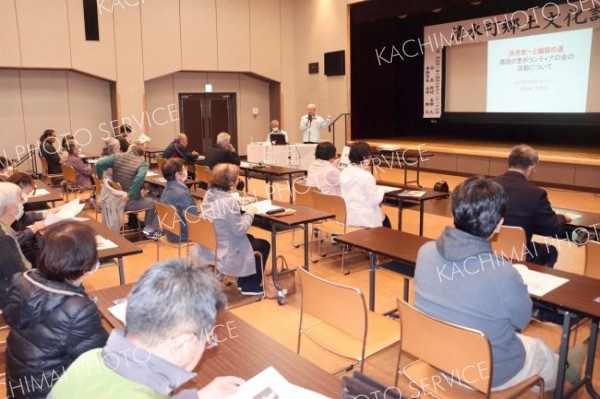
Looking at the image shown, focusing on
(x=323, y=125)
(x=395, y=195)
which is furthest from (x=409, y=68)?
(x=395, y=195)

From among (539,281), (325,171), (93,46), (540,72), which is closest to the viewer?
(539,281)

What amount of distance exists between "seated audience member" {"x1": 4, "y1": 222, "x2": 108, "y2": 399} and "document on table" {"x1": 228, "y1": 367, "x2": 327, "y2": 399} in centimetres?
58

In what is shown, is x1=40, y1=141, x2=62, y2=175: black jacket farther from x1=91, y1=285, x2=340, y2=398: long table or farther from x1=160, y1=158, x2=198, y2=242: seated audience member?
x1=91, y1=285, x2=340, y2=398: long table

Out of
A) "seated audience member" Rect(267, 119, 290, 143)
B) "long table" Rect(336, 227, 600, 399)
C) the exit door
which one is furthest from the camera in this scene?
the exit door

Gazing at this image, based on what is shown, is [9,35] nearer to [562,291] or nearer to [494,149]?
[494,149]

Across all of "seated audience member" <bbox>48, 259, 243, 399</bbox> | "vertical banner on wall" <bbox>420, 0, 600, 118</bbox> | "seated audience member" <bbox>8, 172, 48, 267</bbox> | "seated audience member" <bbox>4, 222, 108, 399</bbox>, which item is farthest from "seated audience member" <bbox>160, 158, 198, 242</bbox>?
"vertical banner on wall" <bbox>420, 0, 600, 118</bbox>

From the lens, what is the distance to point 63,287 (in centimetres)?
179

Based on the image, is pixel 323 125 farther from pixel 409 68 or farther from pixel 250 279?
pixel 250 279

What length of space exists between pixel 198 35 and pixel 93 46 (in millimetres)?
2356

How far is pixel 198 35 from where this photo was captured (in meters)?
11.6

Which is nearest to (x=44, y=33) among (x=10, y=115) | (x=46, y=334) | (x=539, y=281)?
(x=10, y=115)

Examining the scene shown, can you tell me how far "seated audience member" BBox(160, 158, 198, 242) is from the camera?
4750mm

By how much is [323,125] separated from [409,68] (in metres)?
3.46

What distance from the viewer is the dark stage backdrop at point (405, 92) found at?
998cm
